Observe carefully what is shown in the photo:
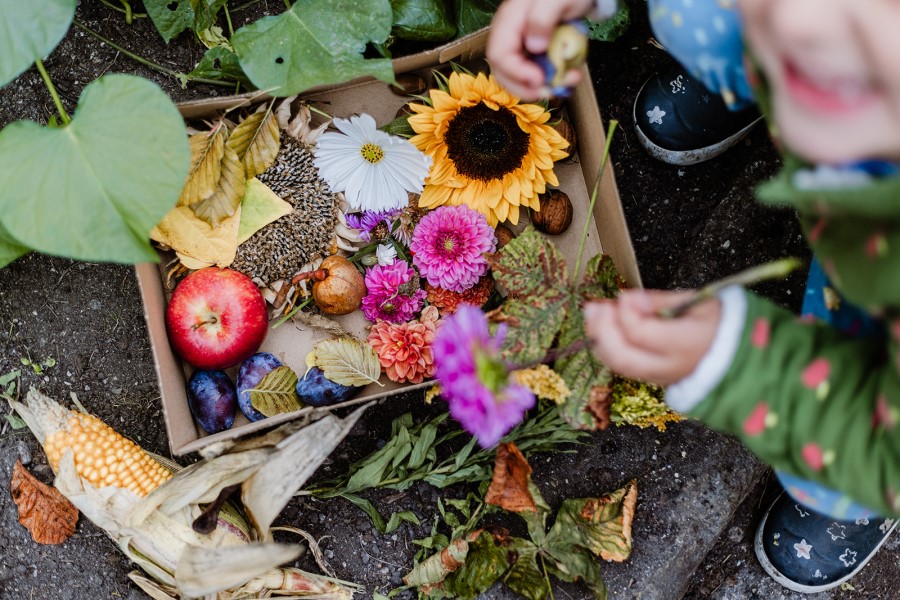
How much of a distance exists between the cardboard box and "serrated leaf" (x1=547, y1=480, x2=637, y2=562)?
37cm

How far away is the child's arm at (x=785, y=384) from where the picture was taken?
2.51 feet

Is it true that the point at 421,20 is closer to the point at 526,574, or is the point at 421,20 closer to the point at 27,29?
the point at 27,29

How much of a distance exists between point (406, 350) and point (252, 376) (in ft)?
0.88

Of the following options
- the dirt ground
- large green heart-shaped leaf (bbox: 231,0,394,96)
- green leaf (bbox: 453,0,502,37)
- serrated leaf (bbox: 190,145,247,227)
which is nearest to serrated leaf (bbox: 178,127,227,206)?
serrated leaf (bbox: 190,145,247,227)

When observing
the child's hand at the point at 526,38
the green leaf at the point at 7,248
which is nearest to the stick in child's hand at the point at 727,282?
the child's hand at the point at 526,38

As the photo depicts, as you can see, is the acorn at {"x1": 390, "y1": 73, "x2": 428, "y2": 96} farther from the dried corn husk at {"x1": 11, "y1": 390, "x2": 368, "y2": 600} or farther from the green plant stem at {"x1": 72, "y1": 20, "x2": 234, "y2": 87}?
the dried corn husk at {"x1": 11, "y1": 390, "x2": 368, "y2": 600}

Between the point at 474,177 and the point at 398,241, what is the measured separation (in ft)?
0.57

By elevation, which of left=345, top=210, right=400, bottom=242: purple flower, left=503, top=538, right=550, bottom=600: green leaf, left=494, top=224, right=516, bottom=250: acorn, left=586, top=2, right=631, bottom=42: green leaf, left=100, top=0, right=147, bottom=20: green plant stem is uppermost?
left=100, top=0, right=147, bottom=20: green plant stem

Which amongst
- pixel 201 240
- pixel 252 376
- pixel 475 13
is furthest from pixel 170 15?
pixel 252 376

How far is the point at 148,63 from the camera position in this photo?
130 centimetres

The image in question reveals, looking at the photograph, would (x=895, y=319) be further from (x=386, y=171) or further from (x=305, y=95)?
(x=305, y=95)

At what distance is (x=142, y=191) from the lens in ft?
3.14

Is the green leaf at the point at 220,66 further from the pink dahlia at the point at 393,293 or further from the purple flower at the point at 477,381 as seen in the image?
the purple flower at the point at 477,381

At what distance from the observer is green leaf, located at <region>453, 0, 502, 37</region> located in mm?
1258
